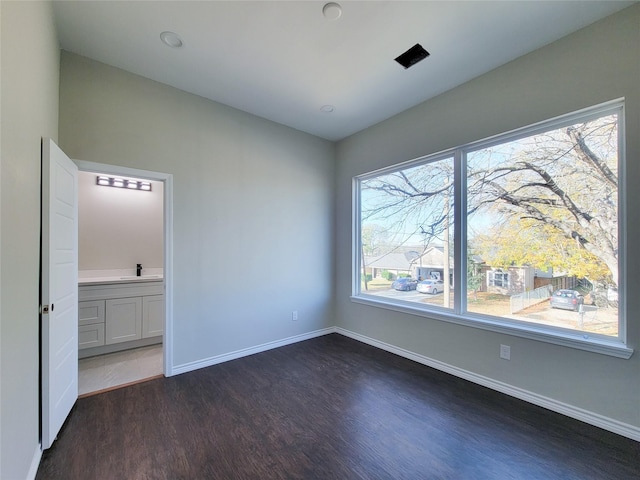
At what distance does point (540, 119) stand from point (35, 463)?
444 centimetres

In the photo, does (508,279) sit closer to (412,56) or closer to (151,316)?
(412,56)

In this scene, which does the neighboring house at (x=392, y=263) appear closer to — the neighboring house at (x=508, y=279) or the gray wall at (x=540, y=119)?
the gray wall at (x=540, y=119)

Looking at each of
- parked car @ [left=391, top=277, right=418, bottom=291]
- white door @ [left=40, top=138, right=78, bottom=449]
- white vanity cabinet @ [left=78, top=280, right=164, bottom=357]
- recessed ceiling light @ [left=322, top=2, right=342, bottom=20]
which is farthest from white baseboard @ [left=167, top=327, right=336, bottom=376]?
recessed ceiling light @ [left=322, top=2, right=342, bottom=20]

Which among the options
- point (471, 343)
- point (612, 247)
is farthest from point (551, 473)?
point (612, 247)

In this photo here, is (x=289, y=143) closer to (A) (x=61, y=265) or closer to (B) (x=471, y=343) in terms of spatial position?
(A) (x=61, y=265)

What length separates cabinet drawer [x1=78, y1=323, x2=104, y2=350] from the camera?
3260mm

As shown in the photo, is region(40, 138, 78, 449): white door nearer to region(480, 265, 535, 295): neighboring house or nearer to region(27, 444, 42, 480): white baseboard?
region(27, 444, 42, 480): white baseboard

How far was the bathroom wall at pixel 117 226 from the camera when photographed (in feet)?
12.5

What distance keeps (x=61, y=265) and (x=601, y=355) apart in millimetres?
4163

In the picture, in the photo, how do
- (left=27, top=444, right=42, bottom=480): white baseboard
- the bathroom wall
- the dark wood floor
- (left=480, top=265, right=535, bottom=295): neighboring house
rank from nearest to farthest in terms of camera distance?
(left=27, top=444, right=42, bottom=480): white baseboard → the dark wood floor → (left=480, top=265, right=535, bottom=295): neighboring house → the bathroom wall

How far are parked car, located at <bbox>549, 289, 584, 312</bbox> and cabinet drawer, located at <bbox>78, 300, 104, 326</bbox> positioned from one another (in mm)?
4838

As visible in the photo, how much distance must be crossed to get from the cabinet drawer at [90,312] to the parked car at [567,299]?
484 cm

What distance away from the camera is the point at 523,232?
2.56m

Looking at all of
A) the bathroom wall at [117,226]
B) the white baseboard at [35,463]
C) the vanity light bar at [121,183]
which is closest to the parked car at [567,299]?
the white baseboard at [35,463]
